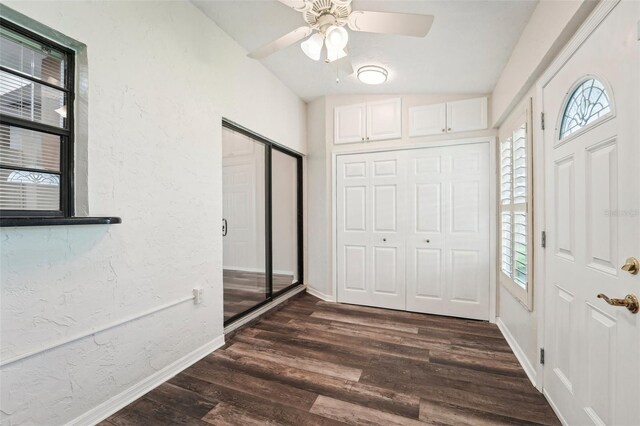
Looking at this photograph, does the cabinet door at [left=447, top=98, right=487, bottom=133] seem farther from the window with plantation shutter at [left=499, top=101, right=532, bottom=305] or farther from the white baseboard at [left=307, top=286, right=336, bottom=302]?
the white baseboard at [left=307, top=286, right=336, bottom=302]

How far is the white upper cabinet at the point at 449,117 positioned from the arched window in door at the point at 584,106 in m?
1.54

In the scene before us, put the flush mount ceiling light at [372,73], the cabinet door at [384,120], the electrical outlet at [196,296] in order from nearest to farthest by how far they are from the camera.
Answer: the electrical outlet at [196,296] < the flush mount ceiling light at [372,73] < the cabinet door at [384,120]

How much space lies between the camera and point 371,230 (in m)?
3.43

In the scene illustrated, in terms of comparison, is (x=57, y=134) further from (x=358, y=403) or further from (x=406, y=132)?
(x=406, y=132)

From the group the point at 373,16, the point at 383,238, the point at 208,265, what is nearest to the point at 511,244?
the point at 383,238

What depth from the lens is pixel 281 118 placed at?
3.27 m

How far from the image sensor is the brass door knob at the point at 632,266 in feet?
3.27

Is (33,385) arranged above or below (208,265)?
below

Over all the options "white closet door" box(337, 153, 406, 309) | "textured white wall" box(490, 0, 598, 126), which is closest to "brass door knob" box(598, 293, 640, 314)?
"textured white wall" box(490, 0, 598, 126)

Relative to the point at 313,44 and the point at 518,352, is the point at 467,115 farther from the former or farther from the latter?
the point at 518,352

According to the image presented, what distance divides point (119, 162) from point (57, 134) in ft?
0.96

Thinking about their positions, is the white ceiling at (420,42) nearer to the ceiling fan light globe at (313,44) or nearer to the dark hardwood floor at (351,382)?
the ceiling fan light globe at (313,44)

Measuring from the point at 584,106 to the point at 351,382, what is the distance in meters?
2.09

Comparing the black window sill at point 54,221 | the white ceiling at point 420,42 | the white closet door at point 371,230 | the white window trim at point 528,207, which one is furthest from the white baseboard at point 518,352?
the black window sill at point 54,221
